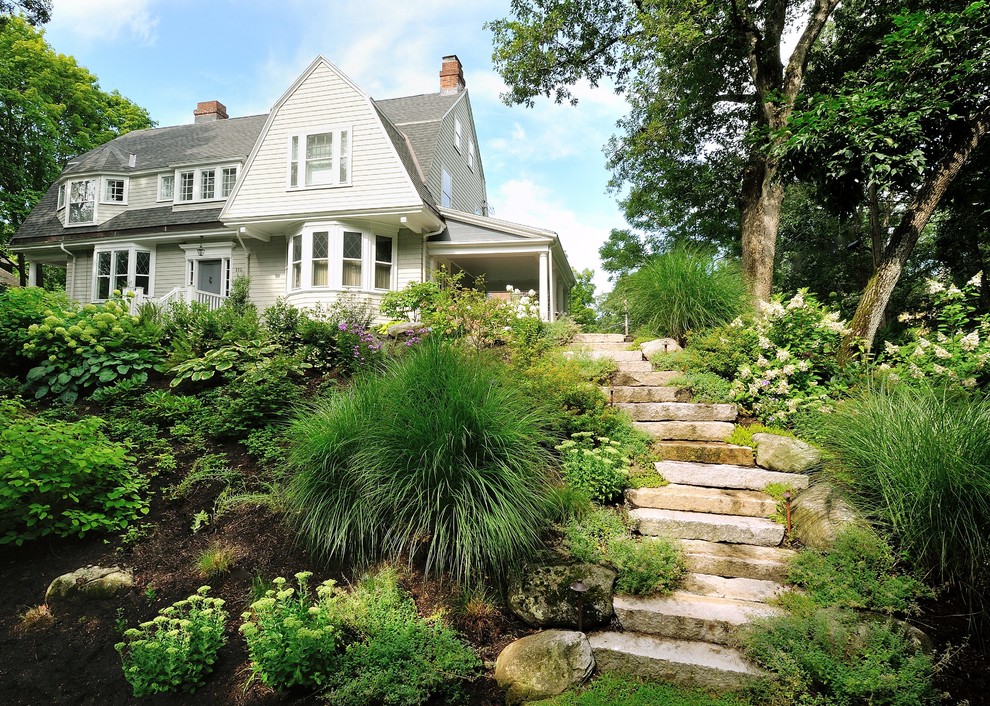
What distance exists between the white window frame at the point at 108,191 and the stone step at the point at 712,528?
17869 millimetres

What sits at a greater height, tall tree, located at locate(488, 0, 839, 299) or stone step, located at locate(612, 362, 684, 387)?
tall tree, located at locate(488, 0, 839, 299)

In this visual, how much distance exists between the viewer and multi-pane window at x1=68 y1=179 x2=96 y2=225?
15672 millimetres

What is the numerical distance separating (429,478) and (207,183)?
49.1ft

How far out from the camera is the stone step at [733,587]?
3391 mm

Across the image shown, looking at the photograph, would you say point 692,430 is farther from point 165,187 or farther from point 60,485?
point 165,187

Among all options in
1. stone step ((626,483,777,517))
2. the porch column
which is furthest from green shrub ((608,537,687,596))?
the porch column

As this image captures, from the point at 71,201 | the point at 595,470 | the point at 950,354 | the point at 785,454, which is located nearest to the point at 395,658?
the point at 595,470

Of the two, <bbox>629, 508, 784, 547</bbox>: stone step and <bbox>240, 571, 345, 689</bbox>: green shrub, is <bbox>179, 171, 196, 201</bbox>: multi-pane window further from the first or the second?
<bbox>629, 508, 784, 547</bbox>: stone step

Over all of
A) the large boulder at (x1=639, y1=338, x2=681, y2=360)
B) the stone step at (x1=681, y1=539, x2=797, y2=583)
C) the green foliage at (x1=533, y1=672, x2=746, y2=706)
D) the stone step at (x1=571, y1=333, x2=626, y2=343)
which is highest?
the stone step at (x1=571, y1=333, x2=626, y2=343)

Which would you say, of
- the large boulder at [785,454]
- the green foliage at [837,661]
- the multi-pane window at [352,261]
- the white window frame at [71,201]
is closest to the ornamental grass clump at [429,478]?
the green foliage at [837,661]

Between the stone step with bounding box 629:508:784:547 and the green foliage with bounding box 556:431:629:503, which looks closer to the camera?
the stone step with bounding box 629:508:784:547

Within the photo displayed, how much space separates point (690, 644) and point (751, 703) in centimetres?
45

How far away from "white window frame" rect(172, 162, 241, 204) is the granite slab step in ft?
47.5

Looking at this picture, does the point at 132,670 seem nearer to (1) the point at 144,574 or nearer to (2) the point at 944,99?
(1) the point at 144,574
